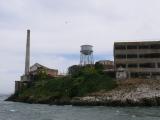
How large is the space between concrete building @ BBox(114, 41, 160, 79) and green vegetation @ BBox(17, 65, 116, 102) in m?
6.92

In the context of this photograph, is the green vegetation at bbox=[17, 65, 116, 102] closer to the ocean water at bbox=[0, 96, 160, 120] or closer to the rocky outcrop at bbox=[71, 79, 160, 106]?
the rocky outcrop at bbox=[71, 79, 160, 106]

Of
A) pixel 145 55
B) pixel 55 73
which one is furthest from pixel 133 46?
pixel 55 73

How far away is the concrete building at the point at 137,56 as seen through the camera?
12175cm

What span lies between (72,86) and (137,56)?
74.8 ft

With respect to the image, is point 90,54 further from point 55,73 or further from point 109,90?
point 109,90

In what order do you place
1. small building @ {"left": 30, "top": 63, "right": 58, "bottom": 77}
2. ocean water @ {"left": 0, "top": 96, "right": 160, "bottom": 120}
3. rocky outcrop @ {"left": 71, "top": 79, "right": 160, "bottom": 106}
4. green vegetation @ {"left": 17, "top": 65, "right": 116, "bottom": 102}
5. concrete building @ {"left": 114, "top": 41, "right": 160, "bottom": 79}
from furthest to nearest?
small building @ {"left": 30, "top": 63, "right": 58, "bottom": 77} → concrete building @ {"left": 114, "top": 41, "right": 160, "bottom": 79} → green vegetation @ {"left": 17, "top": 65, "right": 116, "bottom": 102} → rocky outcrop @ {"left": 71, "top": 79, "right": 160, "bottom": 106} → ocean water @ {"left": 0, "top": 96, "right": 160, "bottom": 120}

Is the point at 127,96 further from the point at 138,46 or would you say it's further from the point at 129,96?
the point at 138,46

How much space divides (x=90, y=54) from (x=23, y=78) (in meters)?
24.6

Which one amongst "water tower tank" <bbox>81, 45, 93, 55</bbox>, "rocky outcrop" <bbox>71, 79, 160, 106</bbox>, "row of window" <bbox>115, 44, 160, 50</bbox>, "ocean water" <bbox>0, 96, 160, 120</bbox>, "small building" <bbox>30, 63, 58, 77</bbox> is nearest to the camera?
"ocean water" <bbox>0, 96, 160, 120</bbox>

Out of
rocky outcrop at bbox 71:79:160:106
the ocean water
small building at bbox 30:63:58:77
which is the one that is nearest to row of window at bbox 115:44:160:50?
rocky outcrop at bbox 71:79:160:106

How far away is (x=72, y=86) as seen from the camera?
373ft

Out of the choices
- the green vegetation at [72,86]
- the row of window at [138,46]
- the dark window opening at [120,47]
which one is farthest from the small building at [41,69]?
the row of window at [138,46]

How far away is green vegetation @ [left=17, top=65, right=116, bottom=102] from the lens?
10912 centimetres

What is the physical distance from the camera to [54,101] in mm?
111875
